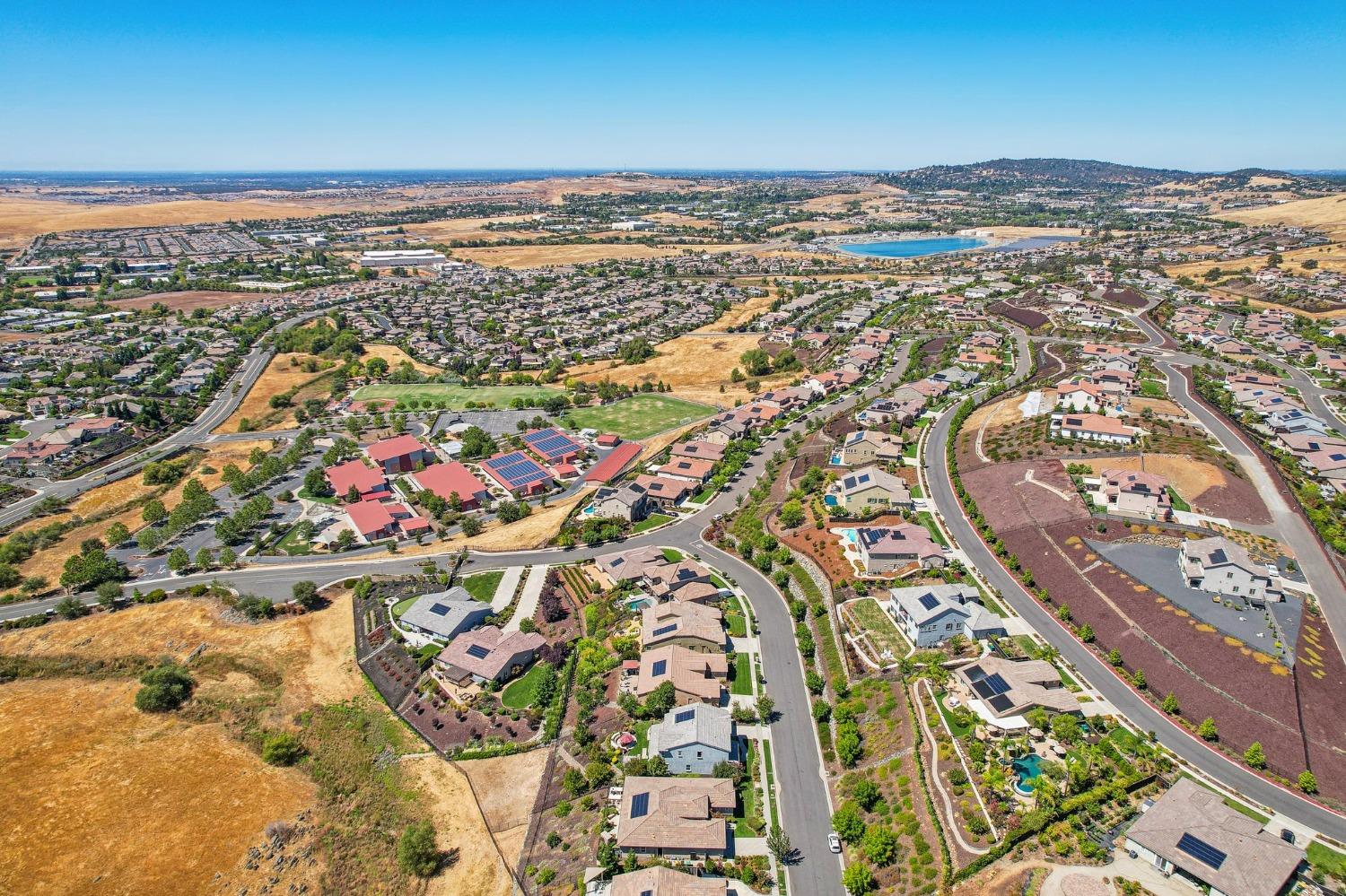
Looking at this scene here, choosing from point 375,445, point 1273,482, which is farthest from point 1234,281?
point 375,445

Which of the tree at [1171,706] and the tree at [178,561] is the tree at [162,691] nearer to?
the tree at [178,561]

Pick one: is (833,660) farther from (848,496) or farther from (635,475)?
(635,475)

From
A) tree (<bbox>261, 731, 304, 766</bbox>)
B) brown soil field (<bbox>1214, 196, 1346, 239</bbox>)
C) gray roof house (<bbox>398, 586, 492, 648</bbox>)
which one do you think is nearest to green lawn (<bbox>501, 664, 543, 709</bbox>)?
gray roof house (<bbox>398, 586, 492, 648</bbox>)

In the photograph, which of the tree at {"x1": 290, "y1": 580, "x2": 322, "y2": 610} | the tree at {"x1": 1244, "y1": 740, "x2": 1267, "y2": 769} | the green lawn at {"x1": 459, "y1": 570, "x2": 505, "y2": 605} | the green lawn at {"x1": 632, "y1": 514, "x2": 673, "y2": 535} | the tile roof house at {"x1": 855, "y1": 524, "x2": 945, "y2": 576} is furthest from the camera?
the green lawn at {"x1": 632, "y1": 514, "x2": 673, "y2": 535}

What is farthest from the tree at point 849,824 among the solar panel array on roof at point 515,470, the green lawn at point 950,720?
the solar panel array on roof at point 515,470

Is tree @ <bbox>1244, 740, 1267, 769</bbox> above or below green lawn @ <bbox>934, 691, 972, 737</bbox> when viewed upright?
above

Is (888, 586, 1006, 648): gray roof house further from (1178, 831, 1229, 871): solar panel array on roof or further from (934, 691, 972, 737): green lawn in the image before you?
(1178, 831, 1229, 871): solar panel array on roof
